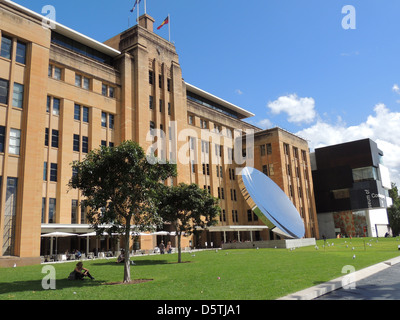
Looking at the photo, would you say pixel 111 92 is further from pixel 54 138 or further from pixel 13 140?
pixel 13 140

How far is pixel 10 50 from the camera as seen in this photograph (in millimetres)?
35281

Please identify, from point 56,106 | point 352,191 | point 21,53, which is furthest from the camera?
point 352,191

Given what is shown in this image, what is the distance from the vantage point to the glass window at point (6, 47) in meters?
34.8

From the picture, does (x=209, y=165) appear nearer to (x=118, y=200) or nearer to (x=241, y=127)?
(x=241, y=127)

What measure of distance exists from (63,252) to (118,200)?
29192 mm

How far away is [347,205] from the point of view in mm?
82500

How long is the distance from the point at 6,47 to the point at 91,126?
529 inches

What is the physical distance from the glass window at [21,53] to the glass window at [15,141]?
756 cm

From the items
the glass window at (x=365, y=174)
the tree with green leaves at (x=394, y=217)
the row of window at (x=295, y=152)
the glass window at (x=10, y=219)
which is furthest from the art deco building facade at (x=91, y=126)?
the tree with green leaves at (x=394, y=217)

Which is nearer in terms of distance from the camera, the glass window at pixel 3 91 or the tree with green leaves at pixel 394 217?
the glass window at pixel 3 91

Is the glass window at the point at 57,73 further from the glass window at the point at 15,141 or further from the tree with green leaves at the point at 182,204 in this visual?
the tree with green leaves at the point at 182,204

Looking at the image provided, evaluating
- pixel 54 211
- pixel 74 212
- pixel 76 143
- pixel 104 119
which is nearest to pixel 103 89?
pixel 104 119

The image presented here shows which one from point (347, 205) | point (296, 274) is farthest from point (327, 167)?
point (296, 274)
